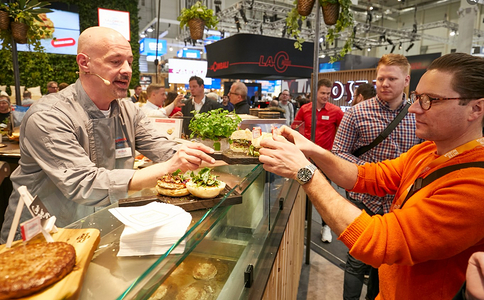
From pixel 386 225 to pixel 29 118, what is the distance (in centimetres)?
179

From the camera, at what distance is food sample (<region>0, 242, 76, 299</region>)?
2.34 feet

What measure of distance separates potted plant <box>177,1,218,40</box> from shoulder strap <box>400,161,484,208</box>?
3381 millimetres

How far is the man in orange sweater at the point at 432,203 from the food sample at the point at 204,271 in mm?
648

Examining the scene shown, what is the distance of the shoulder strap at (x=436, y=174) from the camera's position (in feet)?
4.06

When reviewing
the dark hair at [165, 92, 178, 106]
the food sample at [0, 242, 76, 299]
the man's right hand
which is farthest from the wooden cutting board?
the dark hair at [165, 92, 178, 106]

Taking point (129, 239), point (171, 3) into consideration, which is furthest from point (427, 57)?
point (129, 239)

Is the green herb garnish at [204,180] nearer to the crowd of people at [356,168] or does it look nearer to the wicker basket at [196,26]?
the crowd of people at [356,168]

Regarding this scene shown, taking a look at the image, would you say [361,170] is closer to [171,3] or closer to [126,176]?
[126,176]

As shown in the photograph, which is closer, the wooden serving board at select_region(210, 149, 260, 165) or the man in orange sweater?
the man in orange sweater

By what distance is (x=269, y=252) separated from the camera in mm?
1977

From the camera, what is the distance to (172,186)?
4.77 ft

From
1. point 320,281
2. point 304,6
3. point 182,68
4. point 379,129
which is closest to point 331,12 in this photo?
point 304,6

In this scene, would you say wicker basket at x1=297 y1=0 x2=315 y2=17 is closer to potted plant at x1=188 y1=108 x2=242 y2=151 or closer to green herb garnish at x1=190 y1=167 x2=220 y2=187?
potted plant at x1=188 y1=108 x2=242 y2=151

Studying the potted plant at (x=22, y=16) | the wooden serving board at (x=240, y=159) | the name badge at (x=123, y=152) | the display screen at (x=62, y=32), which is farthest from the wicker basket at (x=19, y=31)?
the display screen at (x=62, y=32)
